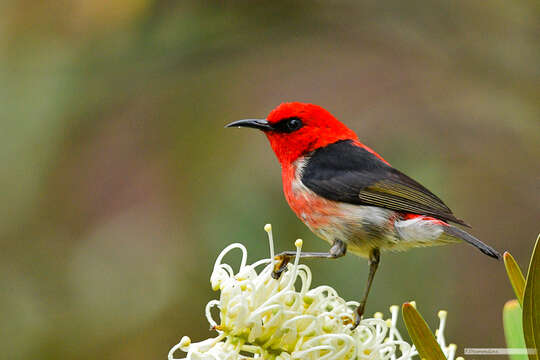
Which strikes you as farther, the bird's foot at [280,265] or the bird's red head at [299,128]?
the bird's red head at [299,128]

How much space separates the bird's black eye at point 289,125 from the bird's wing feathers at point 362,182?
0.14 m

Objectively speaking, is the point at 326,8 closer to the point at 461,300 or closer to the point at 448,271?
the point at 448,271

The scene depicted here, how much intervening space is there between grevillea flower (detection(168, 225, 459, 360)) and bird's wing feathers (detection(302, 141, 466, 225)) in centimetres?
66

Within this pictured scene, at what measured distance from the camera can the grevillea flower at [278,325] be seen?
5.63 ft

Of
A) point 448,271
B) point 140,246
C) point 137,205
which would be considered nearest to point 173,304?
point 140,246

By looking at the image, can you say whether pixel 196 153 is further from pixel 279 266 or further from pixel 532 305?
pixel 532 305

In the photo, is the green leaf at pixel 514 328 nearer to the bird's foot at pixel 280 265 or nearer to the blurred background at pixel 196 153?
the bird's foot at pixel 280 265

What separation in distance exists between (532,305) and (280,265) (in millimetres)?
754

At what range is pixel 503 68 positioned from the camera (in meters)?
4.04

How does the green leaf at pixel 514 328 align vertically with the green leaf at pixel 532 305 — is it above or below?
below

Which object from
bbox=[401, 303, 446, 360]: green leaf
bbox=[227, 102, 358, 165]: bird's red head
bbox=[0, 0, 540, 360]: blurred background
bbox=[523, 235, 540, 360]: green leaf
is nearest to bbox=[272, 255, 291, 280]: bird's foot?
bbox=[401, 303, 446, 360]: green leaf

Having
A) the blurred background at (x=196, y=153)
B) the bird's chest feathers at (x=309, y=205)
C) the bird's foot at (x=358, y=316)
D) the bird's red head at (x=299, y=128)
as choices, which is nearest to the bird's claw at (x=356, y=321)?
the bird's foot at (x=358, y=316)

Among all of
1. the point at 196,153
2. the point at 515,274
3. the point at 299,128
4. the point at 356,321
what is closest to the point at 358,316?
the point at 356,321

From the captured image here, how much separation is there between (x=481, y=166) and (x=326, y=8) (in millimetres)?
1503
